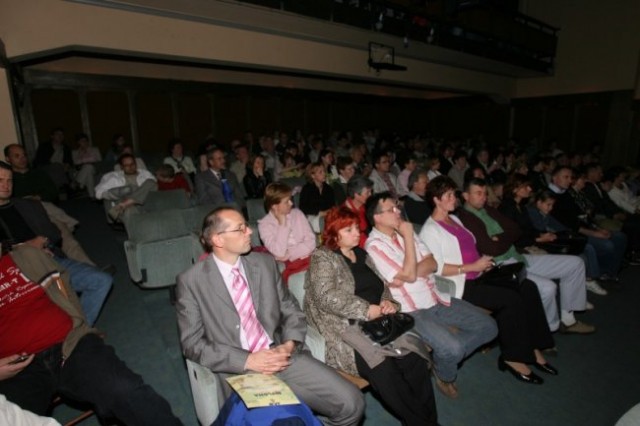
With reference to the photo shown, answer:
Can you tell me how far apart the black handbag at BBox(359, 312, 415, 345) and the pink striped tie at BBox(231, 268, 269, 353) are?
0.57 m

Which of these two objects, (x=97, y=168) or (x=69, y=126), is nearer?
(x=97, y=168)

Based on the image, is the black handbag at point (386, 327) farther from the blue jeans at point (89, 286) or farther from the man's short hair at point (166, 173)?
the man's short hair at point (166, 173)

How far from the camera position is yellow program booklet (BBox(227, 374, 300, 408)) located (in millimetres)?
1620

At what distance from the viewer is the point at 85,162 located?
812 centimetres

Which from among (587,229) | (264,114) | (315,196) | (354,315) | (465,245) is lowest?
(587,229)

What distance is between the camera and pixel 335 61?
806 cm

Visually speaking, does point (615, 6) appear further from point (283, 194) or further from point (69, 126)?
point (69, 126)

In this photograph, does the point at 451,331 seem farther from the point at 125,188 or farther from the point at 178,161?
the point at 178,161

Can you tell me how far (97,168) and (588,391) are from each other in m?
8.41

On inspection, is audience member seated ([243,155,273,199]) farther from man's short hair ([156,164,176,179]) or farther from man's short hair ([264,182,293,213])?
man's short hair ([264,182,293,213])

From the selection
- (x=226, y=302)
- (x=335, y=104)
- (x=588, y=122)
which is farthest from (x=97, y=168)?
(x=588, y=122)

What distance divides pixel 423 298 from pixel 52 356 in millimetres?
2212

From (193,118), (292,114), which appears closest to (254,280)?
(193,118)

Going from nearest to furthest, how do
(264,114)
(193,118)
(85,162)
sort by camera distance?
(85,162)
(193,118)
(264,114)
